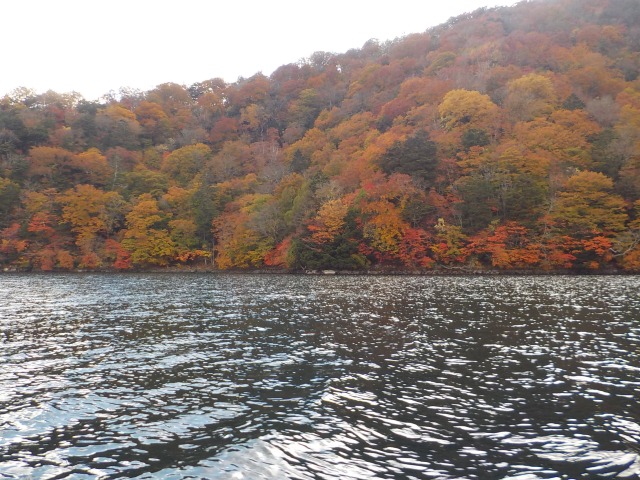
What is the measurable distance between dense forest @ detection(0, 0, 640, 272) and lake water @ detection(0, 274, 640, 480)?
40.7 meters

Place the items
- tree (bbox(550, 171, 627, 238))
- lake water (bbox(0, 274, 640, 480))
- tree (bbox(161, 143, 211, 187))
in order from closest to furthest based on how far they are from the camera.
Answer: lake water (bbox(0, 274, 640, 480))
tree (bbox(550, 171, 627, 238))
tree (bbox(161, 143, 211, 187))

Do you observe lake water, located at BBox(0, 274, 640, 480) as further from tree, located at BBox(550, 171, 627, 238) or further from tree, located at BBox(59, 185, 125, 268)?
tree, located at BBox(59, 185, 125, 268)

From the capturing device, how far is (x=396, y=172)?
6619cm

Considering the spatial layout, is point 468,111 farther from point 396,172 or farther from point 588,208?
point 588,208

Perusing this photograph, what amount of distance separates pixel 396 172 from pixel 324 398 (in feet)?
195

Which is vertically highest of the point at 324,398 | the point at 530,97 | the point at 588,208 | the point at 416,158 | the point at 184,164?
the point at 530,97

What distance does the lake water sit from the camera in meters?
6.73

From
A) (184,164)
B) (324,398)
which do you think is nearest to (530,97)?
(184,164)

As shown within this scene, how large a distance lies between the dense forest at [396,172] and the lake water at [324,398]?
4071 cm

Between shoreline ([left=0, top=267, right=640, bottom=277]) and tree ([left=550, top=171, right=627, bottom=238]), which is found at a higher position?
tree ([left=550, top=171, right=627, bottom=238])

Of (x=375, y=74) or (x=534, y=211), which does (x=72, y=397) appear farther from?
(x=375, y=74)

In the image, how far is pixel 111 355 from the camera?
14.1 meters

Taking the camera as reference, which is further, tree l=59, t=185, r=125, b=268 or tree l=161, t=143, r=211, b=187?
tree l=161, t=143, r=211, b=187

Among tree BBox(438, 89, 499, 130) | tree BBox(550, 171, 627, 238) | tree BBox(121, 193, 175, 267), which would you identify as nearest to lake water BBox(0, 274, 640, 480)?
tree BBox(550, 171, 627, 238)
